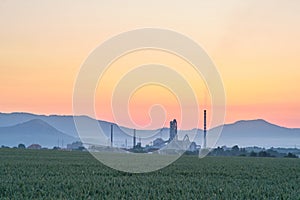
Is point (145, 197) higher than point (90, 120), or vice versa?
point (90, 120)

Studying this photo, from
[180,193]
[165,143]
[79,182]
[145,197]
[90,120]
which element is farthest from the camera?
[165,143]

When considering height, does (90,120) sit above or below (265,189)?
above

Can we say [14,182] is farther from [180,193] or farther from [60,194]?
[180,193]

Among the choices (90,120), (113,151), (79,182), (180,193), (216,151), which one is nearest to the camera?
(180,193)

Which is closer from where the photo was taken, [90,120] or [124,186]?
[124,186]

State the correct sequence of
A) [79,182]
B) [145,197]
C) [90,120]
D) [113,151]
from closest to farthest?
[145,197]
[79,182]
[90,120]
[113,151]

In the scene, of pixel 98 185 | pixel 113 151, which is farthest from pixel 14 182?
pixel 113 151

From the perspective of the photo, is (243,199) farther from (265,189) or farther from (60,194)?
(60,194)

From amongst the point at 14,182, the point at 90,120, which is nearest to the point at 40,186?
the point at 14,182

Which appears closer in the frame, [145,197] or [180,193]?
[145,197]
